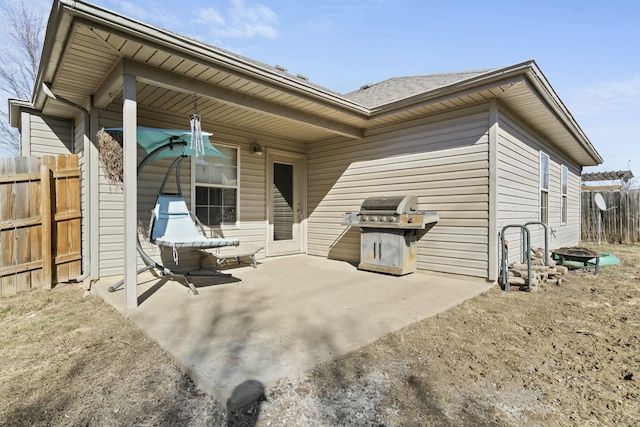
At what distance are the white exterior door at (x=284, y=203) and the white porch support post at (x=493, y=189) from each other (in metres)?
3.64

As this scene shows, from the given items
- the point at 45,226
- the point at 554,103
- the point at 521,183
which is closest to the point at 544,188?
the point at 521,183

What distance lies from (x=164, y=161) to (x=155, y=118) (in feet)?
2.12

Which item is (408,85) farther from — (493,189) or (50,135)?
(50,135)

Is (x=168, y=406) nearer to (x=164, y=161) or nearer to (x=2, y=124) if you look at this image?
(x=164, y=161)

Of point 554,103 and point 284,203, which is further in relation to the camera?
point 284,203

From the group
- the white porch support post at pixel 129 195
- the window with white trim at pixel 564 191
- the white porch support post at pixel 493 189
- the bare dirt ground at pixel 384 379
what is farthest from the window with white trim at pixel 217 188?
the window with white trim at pixel 564 191

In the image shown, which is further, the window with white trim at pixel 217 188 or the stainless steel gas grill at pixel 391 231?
the window with white trim at pixel 217 188

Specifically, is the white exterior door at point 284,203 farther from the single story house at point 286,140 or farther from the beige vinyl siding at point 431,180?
the beige vinyl siding at point 431,180

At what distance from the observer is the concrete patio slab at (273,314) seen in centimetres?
201

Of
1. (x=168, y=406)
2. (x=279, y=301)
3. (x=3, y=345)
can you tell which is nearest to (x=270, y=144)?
(x=279, y=301)

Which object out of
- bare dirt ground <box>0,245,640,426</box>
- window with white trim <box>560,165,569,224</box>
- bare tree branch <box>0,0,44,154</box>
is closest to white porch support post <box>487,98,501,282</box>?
bare dirt ground <box>0,245,640,426</box>

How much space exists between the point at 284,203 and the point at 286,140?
128 cm

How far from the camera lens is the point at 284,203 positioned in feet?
21.5

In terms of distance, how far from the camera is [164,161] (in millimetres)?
4848
